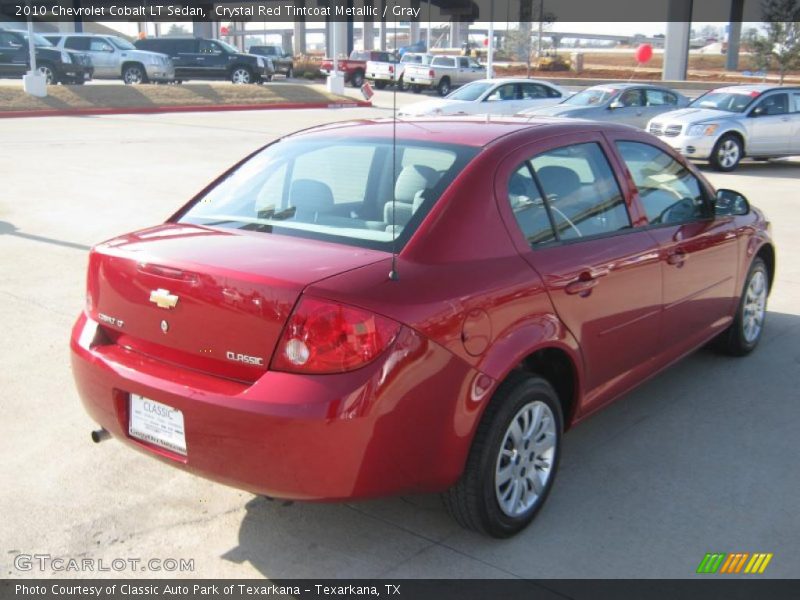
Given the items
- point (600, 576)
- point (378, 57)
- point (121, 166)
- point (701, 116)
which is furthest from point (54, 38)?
point (600, 576)

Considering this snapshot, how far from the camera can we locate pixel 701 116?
1586 cm

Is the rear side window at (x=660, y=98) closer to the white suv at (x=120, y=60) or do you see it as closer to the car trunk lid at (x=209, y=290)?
the car trunk lid at (x=209, y=290)

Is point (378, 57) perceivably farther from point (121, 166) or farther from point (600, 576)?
point (600, 576)

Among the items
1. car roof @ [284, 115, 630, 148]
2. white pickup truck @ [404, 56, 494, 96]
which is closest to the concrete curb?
white pickup truck @ [404, 56, 494, 96]

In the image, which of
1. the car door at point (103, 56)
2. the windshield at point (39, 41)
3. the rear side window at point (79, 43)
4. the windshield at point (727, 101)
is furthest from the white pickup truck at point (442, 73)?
the windshield at point (727, 101)

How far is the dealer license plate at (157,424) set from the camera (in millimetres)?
3064

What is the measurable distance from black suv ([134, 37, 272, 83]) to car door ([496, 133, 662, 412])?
32927mm

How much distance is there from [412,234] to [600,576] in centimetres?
147

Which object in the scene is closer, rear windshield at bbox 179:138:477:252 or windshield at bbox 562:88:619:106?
rear windshield at bbox 179:138:477:252

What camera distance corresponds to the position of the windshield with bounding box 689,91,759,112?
53.8 feet

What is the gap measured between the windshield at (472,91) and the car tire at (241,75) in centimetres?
1702

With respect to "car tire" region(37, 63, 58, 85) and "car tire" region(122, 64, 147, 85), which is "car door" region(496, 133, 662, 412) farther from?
"car tire" region(122, 64, 147, 85)

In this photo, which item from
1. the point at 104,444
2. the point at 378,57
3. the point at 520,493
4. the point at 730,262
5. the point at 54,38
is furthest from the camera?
the point at 378,57

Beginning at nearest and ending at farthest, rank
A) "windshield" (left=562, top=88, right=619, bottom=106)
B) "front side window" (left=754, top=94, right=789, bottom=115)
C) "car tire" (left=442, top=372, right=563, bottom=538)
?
"car tire" (left=442, top=372, right=563, bottom=538) < "front side window" (left=754, top=94, right=789, bottom=115) < "windshield" (left=562, top=88, right=619, bottom=106)
